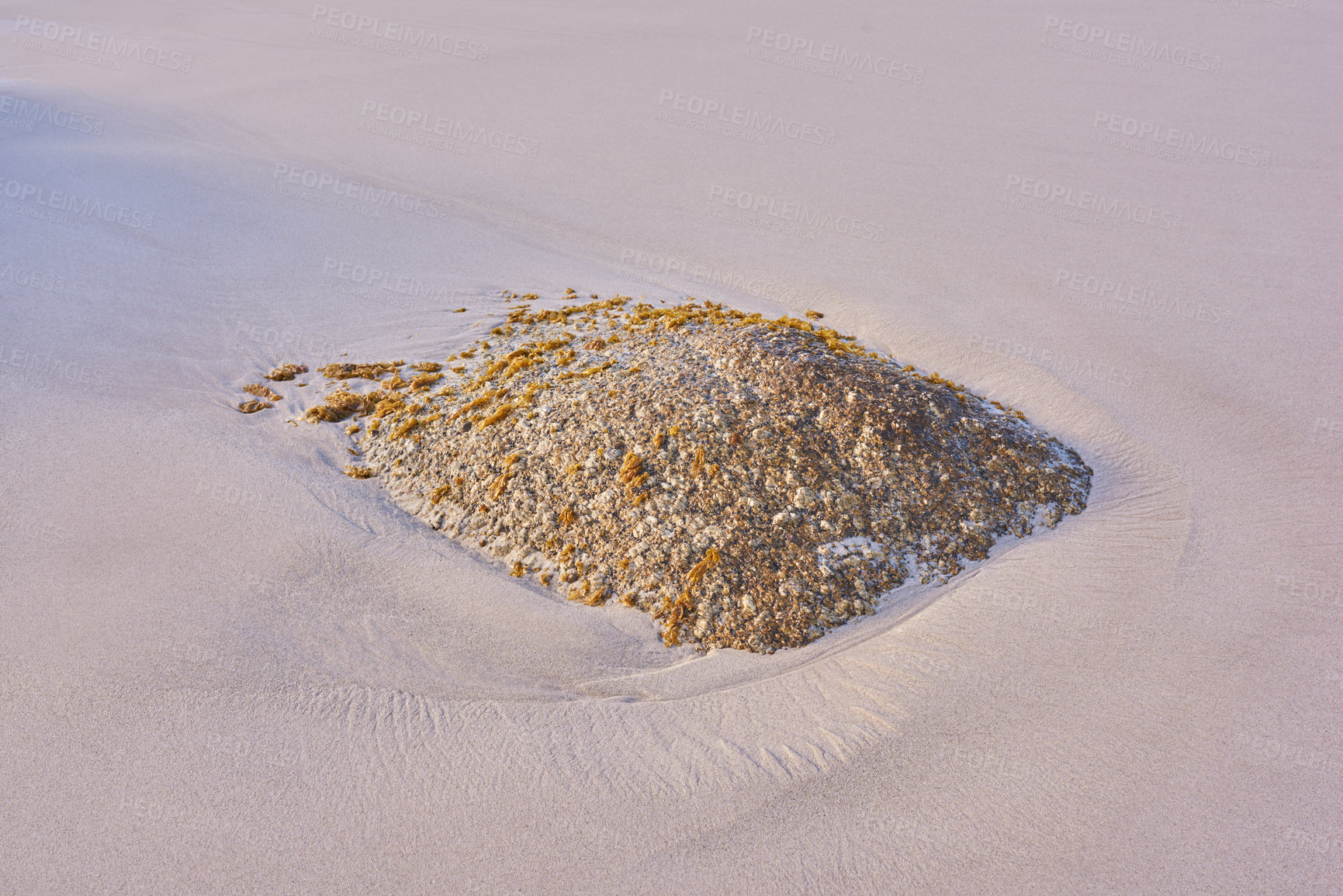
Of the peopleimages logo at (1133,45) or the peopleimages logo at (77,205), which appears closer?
the peopleimages logo at (77,205)

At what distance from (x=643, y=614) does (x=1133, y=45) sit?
33.4 ft

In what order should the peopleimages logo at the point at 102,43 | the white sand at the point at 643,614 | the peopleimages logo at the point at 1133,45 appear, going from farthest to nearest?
the peopleimages logo at the point at 102,43
the peopleimages logo at the point at 1133,45
the white sand at the point at 643,614

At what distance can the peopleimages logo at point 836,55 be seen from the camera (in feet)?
31.6

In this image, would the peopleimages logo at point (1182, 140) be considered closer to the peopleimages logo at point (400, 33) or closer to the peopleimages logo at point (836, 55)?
the peopleimages logo at point (836, 55)

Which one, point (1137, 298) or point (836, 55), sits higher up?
point (836, 55)

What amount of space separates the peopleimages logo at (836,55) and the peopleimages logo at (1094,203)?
2.98 meters

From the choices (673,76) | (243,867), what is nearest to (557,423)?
(243,867)

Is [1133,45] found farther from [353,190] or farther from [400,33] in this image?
[400,33]

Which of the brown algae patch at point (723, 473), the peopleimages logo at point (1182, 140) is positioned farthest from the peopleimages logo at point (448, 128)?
the peopleimages logo at point (1182, 140)

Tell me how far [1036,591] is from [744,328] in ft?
5.85

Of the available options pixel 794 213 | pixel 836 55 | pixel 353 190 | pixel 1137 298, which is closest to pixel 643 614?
pixel 1137 298

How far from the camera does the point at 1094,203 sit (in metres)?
6.69

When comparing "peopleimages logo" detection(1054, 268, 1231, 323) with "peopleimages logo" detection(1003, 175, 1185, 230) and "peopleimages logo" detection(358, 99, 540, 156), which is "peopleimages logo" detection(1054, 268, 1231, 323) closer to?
"peopleimages logo" detection(1003, 175, 1185, 230)

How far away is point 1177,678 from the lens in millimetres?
2871
